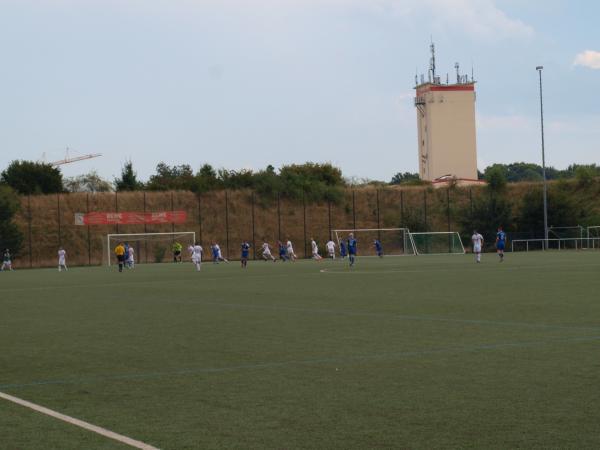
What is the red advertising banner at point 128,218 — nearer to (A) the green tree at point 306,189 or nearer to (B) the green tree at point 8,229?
(B) the green tree at point 8,229

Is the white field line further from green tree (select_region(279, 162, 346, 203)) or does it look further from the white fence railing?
green tree (select_region(279, 162, 346, 203))

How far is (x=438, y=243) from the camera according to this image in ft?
260

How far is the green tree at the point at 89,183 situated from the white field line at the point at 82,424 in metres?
110

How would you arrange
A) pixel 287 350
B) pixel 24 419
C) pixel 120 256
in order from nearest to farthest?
pixel 24 419, pixel 287 350, pixel 120 256

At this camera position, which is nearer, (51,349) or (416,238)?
(51,349)

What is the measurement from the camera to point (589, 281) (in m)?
27.7

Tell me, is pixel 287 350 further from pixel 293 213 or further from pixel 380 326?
pixel 293 213

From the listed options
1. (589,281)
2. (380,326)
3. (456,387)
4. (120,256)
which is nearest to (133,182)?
(120,256)

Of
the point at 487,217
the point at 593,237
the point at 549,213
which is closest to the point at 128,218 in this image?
the point at 487,217

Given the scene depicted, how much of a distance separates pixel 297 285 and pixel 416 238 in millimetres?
50133

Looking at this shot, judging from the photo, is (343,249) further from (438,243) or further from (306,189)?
(306,189)

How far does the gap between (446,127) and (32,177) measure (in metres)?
55.1

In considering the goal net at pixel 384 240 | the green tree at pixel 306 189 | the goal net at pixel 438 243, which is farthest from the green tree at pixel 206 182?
the goal net at pixel 438 243

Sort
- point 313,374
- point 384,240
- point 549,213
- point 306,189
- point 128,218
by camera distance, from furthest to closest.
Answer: point 306,189 < point 384,240 < point 549,213 < point 128,218 < point 313,374
